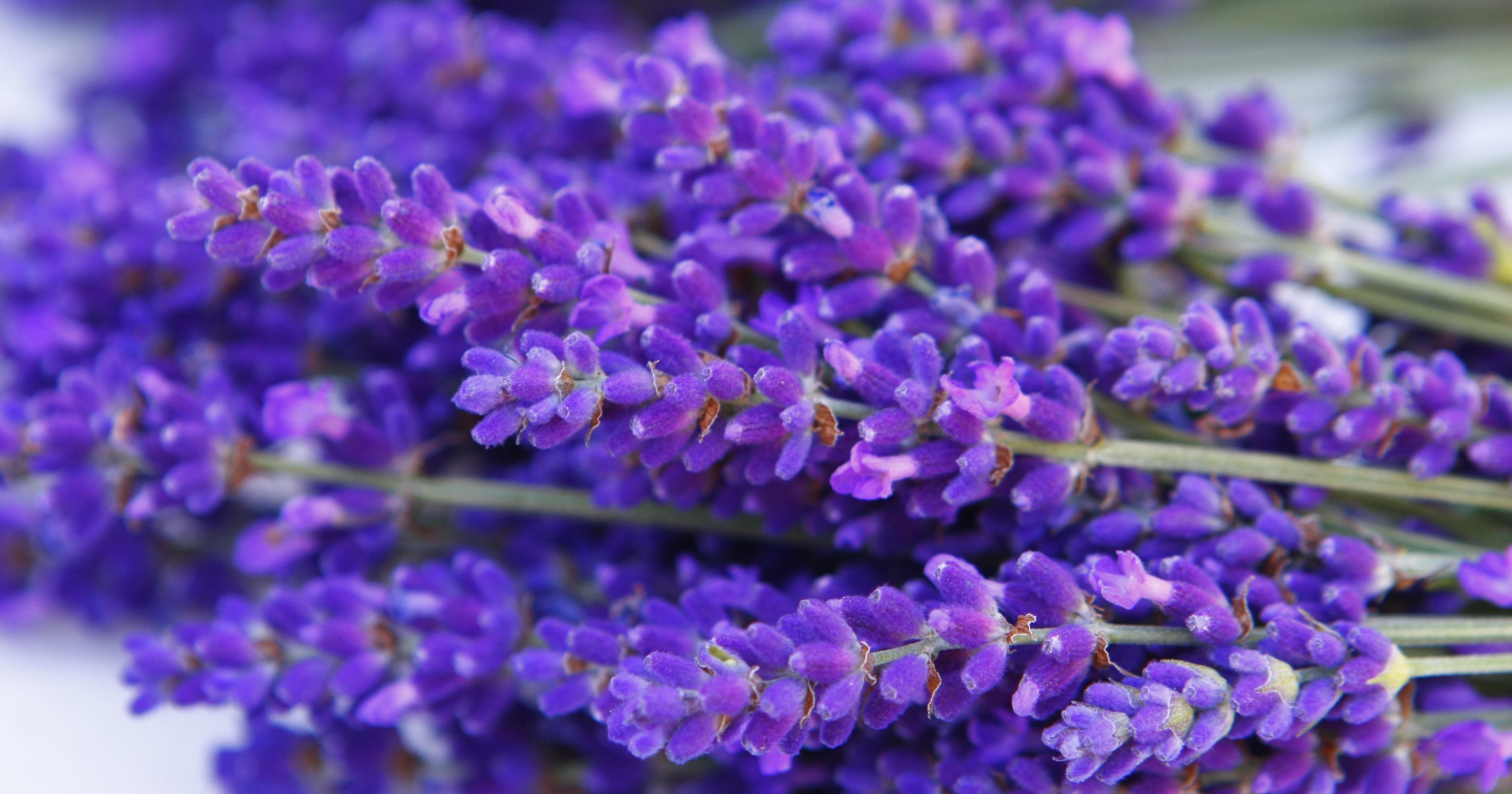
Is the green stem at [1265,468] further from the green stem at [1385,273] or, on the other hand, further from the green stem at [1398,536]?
the green stem at [1385,273]

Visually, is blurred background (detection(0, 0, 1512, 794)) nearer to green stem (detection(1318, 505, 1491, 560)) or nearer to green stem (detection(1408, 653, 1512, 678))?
green stem (detection(1318, 505, 1491, 560))

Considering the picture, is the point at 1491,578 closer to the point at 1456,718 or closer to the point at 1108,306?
the point at 1456,718

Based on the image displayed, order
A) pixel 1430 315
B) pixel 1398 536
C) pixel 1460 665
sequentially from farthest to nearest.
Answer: pixel 1430 315
pixel 1398 536
pixel 1460 665

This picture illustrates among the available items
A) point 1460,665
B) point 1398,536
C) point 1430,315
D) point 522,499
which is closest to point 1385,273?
point 1430,315

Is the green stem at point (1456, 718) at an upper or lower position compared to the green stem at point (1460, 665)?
lower

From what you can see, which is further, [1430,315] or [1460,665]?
[1430,315]

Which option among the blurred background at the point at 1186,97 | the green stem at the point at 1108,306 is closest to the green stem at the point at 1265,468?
the green stem at the point at 1108,306

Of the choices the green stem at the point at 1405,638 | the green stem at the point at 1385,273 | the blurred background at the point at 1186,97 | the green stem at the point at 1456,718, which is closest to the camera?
the green stem at the point at 1405,638

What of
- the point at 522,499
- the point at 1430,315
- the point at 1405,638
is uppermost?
the point at 1430,315

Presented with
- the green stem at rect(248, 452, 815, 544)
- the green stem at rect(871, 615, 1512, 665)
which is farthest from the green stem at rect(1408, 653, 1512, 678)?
the green stem at rect(248, 452, 815, 544)

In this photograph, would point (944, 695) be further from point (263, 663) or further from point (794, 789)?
point (263, 663)
